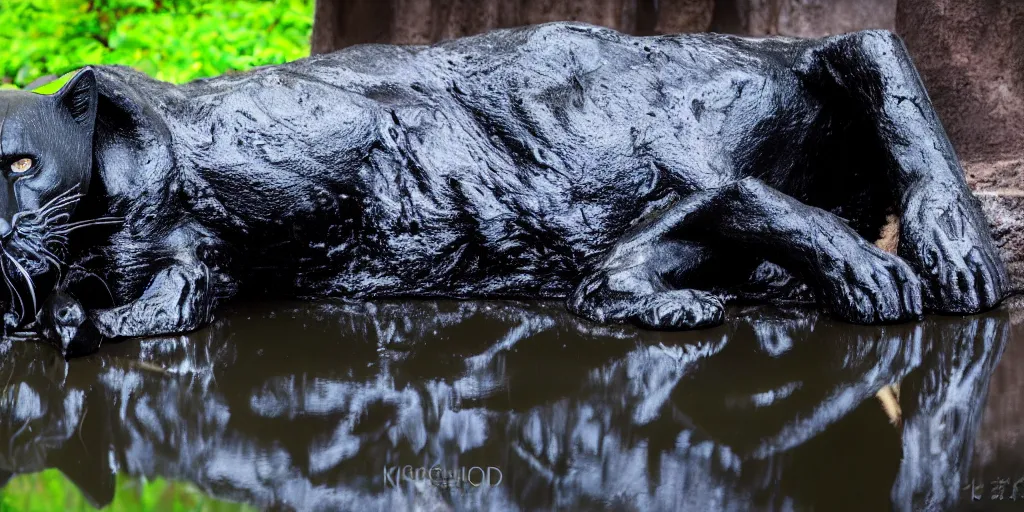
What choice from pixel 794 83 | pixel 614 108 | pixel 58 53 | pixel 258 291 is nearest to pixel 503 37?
pixel 614 108

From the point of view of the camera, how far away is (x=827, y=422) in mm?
1669

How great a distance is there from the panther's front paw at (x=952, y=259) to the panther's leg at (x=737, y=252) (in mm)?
71

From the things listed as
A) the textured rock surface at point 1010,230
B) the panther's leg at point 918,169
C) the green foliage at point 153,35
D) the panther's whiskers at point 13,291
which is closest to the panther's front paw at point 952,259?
the panther's leg at point 918,169

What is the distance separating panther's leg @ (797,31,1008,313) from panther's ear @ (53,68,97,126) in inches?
74.1

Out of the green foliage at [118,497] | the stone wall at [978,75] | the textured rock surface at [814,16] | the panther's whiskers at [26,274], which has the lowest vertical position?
the green foliage at [118,497]

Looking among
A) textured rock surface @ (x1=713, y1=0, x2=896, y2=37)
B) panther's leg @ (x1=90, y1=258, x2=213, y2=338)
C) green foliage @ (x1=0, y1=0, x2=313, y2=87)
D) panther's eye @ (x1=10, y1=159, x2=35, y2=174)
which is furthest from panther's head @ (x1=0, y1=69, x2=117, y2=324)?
green foliage @ (x1=0, y1=0, x2=313, y2=87)

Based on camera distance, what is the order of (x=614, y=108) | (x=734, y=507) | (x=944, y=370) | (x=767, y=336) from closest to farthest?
(x=734, y=507) < (x=944, y=370) < (x=767, y=336) < (x=614, y=108)

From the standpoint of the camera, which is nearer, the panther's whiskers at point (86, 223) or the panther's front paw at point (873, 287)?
the panther's whiskers at point (86, 223)

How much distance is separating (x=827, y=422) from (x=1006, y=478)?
0.30 m

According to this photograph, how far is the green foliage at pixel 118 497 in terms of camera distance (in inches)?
55.1

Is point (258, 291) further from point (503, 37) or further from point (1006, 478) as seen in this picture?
point (1006, 478)

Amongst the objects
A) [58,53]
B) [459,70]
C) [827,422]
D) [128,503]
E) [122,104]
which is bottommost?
[128,503]

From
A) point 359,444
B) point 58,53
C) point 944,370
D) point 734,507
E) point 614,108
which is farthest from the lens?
point 58,53

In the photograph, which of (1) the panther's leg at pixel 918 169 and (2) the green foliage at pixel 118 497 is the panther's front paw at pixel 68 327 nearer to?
(2) the green foliage at pixel 118 497
